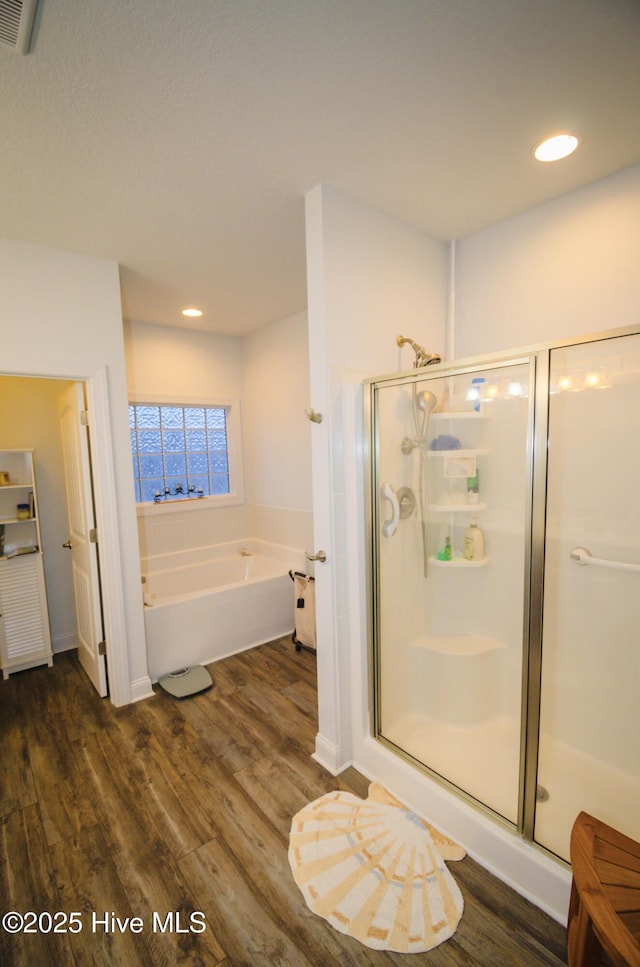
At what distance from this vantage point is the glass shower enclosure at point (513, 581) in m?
1.56

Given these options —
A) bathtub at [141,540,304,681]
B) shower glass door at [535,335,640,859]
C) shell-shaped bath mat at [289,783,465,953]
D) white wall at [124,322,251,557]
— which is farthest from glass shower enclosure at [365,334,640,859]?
white wall at [124,322,251,557]

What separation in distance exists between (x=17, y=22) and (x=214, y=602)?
291cm

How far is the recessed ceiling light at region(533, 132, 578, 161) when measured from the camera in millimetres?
1561

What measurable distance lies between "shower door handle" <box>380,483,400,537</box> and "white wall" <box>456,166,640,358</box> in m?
1.01

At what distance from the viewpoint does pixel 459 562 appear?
219cm

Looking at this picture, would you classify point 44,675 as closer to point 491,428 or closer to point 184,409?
point 184,409

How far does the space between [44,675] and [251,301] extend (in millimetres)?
3179

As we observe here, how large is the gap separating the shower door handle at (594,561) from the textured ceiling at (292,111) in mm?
1658

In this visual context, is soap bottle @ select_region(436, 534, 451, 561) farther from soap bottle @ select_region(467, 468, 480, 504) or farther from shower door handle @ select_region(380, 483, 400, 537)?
shower door handle @ select_region(380, 483, 400, 537)

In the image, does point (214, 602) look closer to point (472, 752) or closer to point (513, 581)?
point (472, 752)

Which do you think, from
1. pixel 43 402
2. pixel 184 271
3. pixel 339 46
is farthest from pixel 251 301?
pixel 339 46

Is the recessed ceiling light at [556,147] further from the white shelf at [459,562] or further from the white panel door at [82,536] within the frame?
the white panel door at [82,536]

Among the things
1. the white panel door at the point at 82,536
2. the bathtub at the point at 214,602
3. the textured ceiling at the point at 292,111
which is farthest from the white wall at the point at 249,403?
the textured ceiling at the point at 292,111

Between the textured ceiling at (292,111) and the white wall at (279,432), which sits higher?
the textured ceiling at (292,111)
